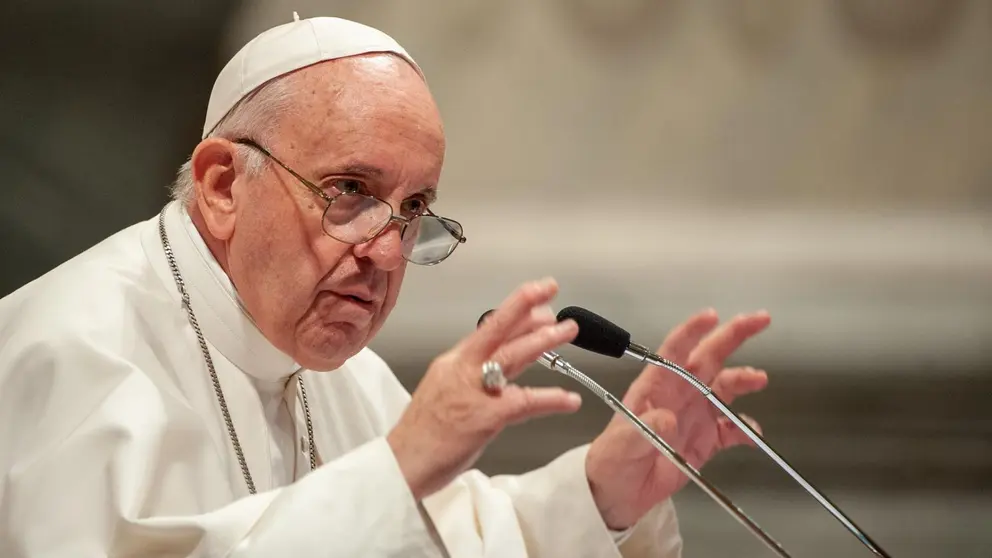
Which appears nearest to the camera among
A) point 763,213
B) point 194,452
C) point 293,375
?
point 194,452

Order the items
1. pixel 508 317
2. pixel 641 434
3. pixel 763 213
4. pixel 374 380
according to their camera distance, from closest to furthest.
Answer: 1. pixel 508 317
2. pixel 641 434
3. pixel 374 380
4. pixel 763 213

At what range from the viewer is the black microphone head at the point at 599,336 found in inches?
70.9

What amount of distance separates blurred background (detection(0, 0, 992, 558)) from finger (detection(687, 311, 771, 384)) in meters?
1.54

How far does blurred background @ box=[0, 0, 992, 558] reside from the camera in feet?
12.2

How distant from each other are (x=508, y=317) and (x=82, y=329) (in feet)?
2.79

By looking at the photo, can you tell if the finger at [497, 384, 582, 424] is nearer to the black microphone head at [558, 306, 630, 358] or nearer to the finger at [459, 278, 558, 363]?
the finger at [459, 278, 558, 363]

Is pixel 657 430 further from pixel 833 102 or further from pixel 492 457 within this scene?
pixel 833 102

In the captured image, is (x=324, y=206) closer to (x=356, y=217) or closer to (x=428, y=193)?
(x=356, y=217)

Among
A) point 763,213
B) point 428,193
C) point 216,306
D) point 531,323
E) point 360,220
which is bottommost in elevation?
point 531,323

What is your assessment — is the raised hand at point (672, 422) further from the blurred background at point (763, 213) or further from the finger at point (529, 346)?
the blurred background at point (763, 213)

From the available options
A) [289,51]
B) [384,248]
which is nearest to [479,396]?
[384,248]

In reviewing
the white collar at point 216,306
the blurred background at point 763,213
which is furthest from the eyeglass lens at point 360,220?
the blurred background at point 763,213

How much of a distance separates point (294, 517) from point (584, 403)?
2.28 meters

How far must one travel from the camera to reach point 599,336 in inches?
71.2
